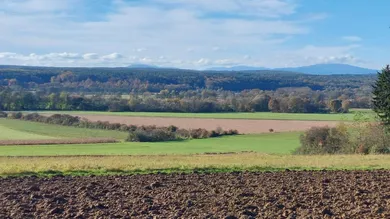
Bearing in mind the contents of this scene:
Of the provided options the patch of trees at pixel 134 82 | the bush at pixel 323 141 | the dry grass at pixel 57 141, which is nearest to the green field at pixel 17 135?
the dry grass at pixel 57 141

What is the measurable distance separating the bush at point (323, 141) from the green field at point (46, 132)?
2364 cm

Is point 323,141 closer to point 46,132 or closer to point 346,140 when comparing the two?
point 346,140

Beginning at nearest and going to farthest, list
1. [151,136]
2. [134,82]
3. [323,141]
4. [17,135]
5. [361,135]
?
[361,135] → [323,141] → [17,135] → [151,136] → [134,82]

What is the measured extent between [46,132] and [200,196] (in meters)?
57.5

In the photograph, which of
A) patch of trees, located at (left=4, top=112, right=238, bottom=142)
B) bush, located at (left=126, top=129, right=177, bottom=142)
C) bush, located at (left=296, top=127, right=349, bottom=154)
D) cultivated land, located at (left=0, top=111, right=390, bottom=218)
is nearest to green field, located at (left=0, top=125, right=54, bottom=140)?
bush, located at (left=126, top=129, right=177, bottom=142)

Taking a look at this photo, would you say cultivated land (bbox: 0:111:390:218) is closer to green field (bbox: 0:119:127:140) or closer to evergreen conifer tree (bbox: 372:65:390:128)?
evergreen conifer tree (bbox: 372:65:390:128)

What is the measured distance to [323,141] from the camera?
178 feet

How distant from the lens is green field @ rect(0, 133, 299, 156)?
50312mm

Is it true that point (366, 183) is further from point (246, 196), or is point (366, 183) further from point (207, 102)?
point (207, 102)

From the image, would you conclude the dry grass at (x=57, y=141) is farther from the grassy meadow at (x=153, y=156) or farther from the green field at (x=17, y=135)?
the green field at (x=17, y=135)

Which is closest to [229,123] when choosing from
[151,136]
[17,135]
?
[151,136]

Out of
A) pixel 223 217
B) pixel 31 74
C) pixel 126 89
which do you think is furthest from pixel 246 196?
pixel 31 74

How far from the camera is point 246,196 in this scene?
16.1 metres

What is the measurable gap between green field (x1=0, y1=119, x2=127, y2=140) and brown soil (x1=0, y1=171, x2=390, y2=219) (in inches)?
1865
